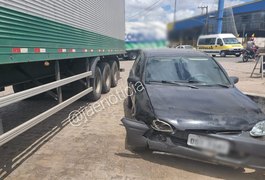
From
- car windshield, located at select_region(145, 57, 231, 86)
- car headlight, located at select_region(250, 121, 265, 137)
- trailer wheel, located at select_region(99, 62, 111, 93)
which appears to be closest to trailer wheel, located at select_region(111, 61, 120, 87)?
trailer wheel, located at select_region(99, 62, 111, 93)

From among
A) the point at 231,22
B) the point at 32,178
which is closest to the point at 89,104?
the point at 32,178

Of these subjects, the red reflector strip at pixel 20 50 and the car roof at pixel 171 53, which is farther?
the car roof at pixel 171 53

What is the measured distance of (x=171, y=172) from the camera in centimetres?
370

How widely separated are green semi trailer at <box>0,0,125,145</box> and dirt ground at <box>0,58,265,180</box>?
22.2 inches

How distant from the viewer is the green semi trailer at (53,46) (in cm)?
343

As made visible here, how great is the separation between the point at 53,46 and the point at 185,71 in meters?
2.29

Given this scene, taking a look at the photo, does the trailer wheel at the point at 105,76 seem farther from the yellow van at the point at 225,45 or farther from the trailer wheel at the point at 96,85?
the yellow van at the point at 225,45

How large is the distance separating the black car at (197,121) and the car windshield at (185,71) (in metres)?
0.02

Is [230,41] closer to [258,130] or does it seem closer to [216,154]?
[258,130]

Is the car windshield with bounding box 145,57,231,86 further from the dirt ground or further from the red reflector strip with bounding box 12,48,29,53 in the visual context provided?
the red reflector strip with bounding box 12,48,29,53

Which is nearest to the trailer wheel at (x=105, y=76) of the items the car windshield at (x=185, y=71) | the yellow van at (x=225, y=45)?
the car windshield at (x=185, y=71)

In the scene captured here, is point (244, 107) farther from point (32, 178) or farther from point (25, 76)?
point (25, 76)

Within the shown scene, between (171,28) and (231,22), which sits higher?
(231,22)

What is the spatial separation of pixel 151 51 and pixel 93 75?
2086 mm
